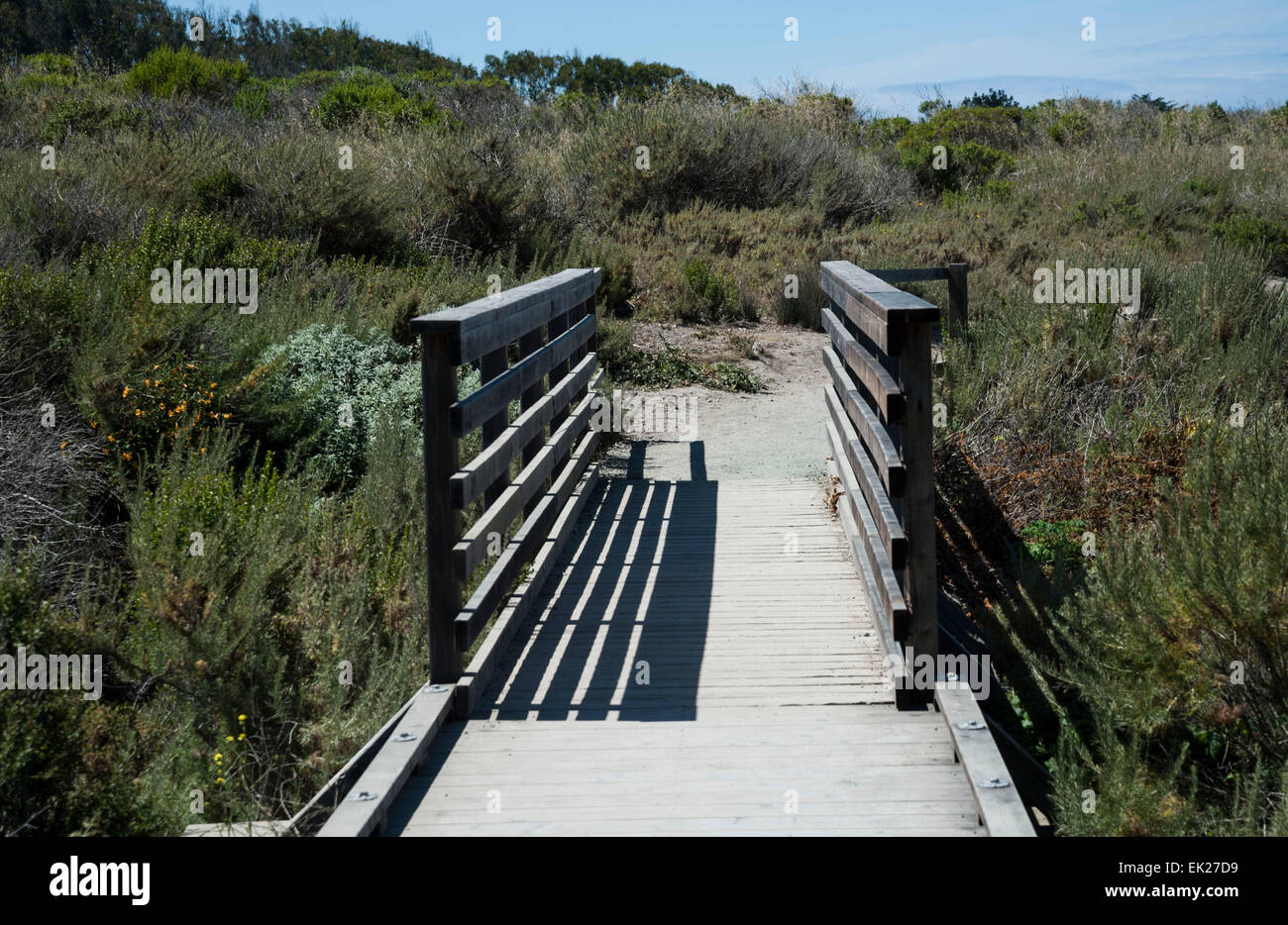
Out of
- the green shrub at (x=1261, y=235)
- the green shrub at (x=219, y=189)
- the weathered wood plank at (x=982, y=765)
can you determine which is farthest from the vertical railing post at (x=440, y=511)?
the green shrub at (x=1261, y=235)

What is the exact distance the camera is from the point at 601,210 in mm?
18594

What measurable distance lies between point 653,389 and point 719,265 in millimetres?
4786

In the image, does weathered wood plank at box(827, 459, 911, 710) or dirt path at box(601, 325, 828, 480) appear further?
dirt path at box(601, 325, 828, 480)

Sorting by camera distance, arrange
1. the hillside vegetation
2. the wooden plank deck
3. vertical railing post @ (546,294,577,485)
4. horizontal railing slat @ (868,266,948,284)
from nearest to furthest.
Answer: the wooden plank deck < the hillside vegetation < vertical railing post @ (546,294,577,485) < horizontal railing slat @ (868,266,948,284)

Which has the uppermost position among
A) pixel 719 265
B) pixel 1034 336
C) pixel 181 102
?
pixel 181 102

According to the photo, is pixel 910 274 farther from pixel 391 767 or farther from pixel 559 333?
pixel 391 767

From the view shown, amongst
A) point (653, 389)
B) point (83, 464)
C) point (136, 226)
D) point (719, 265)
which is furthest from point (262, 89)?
point (83, 464)

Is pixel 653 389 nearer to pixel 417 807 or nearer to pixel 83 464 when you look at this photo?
pixel 83 464

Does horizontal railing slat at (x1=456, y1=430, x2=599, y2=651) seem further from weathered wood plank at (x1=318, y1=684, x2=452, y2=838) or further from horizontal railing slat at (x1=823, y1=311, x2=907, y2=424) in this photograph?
horizontal railing slat at (x1=823, y1=311, x2=907, y2=424)

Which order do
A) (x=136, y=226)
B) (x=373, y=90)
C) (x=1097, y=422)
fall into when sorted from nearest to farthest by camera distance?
1. (x=1097, y=422)
2. (x=136, y=226)
3. (x=373, y=90)

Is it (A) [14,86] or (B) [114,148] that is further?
(A) [14,86]

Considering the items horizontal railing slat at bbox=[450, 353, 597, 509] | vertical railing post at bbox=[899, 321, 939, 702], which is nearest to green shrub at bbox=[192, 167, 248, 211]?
horizontal railing slat at bbox=[450, 353, 597, 509]

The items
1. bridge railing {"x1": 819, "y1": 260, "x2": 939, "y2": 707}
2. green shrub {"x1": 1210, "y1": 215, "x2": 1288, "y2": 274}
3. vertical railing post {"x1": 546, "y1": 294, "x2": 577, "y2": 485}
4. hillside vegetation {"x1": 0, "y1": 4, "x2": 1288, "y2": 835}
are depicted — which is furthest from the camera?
green shrub {"x1": 1210, "y1": 215, "x2": 1288, "y2": 274}

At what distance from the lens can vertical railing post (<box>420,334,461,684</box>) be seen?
438 centimetres
